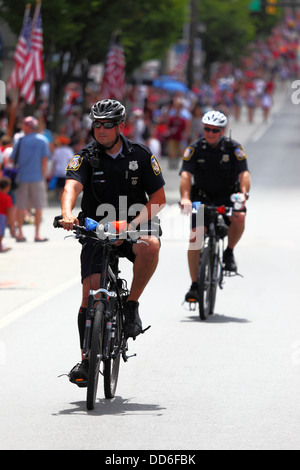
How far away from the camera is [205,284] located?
1108cm

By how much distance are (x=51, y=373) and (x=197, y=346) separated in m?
1.61

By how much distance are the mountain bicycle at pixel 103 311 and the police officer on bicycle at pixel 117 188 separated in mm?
131

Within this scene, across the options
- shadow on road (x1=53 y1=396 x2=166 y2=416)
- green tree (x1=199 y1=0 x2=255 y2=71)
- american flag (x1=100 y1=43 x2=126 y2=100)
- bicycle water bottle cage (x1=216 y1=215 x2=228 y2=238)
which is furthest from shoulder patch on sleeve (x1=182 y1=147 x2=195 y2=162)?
green tree (x1=199 y1=0 x2=255 y2=71)

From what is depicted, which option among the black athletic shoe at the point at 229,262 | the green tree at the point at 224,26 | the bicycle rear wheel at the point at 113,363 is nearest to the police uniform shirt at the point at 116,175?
the bicycle rear wheel at the point at 113,363

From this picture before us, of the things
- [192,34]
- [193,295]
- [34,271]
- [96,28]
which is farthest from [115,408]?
[192,34]

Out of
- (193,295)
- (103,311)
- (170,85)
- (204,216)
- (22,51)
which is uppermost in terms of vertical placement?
(170,85)

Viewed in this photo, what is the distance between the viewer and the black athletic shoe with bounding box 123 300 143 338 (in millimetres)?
7748

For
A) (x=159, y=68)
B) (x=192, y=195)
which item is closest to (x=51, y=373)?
(x=192, y=195)

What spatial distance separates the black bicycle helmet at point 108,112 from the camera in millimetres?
7504

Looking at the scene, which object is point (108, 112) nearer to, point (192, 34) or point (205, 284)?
point (205, 284)

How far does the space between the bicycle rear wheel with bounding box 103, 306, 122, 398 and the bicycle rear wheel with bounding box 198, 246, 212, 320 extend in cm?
316

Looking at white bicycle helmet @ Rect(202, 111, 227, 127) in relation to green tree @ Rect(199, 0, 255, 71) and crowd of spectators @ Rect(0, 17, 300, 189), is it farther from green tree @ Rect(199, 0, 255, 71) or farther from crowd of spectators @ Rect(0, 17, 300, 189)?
green tree @ Rect(199, 0, 255, 71)

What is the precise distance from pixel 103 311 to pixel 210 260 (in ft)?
13.8

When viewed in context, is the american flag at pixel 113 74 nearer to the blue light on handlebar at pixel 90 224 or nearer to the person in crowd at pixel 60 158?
the person in crowd at pixel 60 158
